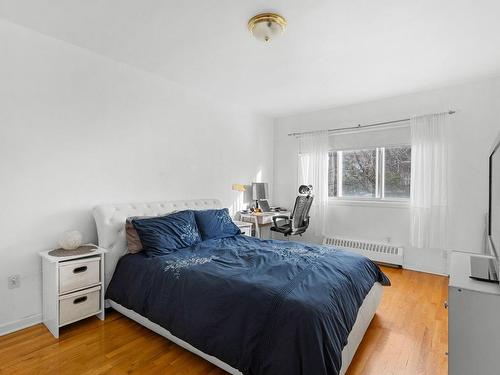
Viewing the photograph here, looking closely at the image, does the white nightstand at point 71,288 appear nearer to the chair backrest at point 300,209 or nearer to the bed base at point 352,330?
Result: the bed base at point 352,330

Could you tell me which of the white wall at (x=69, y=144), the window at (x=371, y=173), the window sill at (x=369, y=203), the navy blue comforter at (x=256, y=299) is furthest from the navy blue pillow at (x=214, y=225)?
the window at (x=371, y=173)

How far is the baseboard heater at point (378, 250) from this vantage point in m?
3.84

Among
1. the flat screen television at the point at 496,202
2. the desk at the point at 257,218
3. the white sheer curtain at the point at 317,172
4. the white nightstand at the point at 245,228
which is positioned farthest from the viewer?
the white sheer curtain at the point at 317,172

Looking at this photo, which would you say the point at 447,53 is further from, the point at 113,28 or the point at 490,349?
the point at 113,28

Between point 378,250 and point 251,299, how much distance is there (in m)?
3.04

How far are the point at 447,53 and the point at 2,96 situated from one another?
4.00 meters

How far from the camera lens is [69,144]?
2.53 m

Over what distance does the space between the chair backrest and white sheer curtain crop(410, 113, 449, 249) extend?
1.42 meters

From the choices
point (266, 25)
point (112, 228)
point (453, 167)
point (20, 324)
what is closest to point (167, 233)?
point (112, 228)

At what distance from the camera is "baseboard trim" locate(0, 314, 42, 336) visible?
216 cm

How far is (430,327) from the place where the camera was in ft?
7.57

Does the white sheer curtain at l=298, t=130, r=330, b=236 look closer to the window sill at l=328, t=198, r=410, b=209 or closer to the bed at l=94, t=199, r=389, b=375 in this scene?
the window sill at l=328, t=198, r=410, b=209

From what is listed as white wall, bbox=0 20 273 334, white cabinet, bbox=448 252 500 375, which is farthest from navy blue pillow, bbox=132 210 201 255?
white cabinet, bbox=448 252 500 375

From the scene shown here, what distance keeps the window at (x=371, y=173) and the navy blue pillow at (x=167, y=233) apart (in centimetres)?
273
